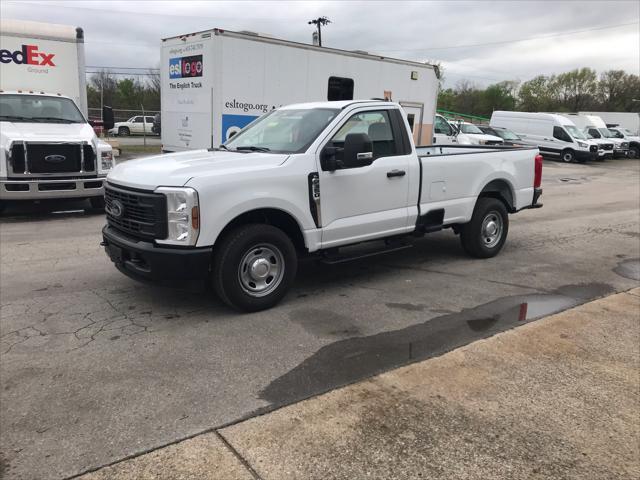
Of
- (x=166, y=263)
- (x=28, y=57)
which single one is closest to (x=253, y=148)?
(x=166, y=263)

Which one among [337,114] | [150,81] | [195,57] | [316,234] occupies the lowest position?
[316,234]

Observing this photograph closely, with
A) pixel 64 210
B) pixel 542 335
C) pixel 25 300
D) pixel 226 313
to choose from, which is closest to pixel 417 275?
pixel 542 335

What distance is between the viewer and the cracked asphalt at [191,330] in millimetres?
3199

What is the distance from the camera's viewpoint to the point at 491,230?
24.4 ft

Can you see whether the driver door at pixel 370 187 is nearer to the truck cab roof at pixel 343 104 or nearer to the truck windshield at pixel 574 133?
the truck cab roof at pixel 343 104

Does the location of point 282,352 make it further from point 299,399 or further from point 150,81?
point 150,81

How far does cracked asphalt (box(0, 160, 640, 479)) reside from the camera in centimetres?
320

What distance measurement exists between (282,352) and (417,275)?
2.79 metres

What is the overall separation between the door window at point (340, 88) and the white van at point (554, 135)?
1899 cm

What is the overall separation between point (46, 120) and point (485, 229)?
8.24m

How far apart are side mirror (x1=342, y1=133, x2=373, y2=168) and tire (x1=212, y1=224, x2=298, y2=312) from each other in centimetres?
100

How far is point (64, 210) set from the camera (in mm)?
10438

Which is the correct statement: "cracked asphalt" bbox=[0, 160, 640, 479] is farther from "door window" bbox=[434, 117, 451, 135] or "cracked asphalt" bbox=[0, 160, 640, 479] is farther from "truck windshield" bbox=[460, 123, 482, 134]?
"truck windshield" bbox=[460, 123, 482, 134]

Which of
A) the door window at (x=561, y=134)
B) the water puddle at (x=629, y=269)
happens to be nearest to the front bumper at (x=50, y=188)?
the water puddle at (x=629, y=269)
